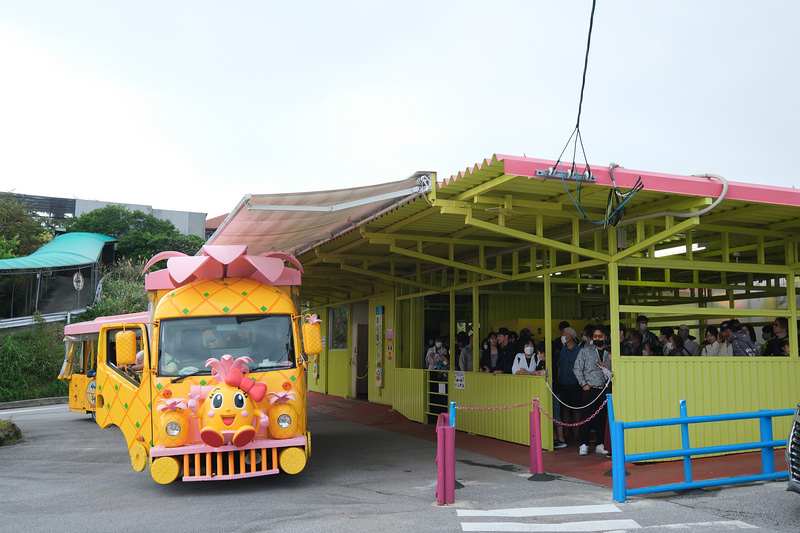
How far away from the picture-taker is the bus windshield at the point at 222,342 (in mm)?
8203

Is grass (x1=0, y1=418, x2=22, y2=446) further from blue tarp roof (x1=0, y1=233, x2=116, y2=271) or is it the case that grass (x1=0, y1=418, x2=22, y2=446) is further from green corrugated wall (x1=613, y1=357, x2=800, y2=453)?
blue tarp roof (x1=0, y1=233, x2=116, y2=271)

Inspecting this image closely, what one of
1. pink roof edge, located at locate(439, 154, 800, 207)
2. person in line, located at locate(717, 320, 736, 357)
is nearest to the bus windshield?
pink roof edge, located at locate(439, 154, 800, 207)

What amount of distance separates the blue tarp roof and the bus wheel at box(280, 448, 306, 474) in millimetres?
25641

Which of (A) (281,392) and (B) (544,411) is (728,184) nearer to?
(B) (544,411)

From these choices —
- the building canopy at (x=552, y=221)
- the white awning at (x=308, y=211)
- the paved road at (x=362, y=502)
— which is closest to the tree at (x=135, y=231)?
the building canopy at (x=552, y=221)

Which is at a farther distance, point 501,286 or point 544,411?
point 501,286

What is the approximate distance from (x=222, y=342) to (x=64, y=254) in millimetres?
29048

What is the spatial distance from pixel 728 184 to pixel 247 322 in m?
6.39

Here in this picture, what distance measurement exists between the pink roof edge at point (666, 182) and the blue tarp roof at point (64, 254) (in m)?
27.0

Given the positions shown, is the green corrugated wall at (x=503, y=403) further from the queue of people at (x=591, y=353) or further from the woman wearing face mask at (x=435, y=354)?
the woman wearing face mask at (x=435, y=354)

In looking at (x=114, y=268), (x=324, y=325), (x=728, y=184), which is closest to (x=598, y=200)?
(x=728, y=184)

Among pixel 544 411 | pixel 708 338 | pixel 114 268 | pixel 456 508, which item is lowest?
pixel 456 508

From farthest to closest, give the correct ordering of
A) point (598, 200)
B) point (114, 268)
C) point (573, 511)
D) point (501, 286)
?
point (114, 268) < point (501, 286) < point (598, 200) < point (573, 511)

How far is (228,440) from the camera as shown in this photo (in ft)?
24.6
